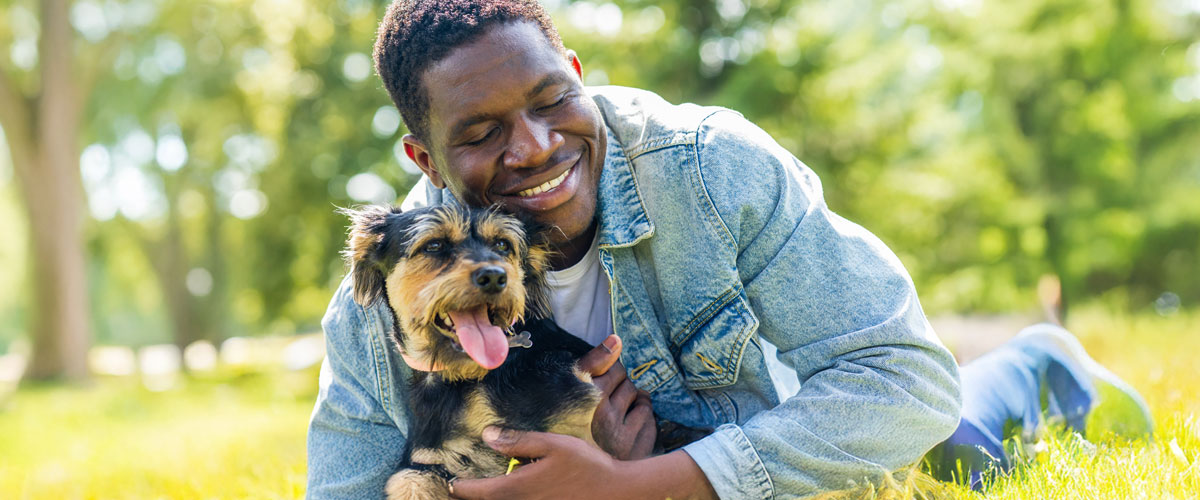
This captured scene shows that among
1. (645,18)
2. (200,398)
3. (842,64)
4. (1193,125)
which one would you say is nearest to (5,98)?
(200,398)

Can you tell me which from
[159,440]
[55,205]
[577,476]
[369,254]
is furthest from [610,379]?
[55,205]

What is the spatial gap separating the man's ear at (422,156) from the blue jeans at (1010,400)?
2.27 metres

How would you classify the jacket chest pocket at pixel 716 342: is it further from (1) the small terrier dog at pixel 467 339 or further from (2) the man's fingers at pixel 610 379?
(1) the small terrier dog at pixel 467 339

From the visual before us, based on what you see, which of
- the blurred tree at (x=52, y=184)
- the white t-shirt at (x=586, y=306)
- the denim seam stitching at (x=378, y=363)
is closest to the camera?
the denim seam stitching at (x=378, y=363)

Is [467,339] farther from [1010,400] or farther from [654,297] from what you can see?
[1010,400]

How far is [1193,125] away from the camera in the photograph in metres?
14.6

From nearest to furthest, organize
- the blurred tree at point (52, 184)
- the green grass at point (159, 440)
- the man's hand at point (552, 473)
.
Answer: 1. the man's hand at point (552, 473)
2. the green grass at point (159, 440)
3. the blurred tree at point (52, 184)

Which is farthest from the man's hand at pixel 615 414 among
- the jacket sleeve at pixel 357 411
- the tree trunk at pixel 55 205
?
the tree trunk at pixel 55 205

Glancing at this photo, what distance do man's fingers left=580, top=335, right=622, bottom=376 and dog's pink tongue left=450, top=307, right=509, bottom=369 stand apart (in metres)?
0.30

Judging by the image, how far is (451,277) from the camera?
2877 millimetres

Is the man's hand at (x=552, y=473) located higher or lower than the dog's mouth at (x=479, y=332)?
lower

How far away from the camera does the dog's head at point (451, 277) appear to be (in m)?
2.87

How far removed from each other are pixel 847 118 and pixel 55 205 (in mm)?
15098

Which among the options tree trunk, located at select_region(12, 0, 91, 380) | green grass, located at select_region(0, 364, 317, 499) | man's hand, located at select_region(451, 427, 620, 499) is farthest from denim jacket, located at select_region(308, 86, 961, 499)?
tree trunk, located at select_region(12, 0, 91, 380)
